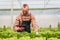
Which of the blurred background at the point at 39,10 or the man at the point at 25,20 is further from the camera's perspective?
the blurred background at the point at 39,10

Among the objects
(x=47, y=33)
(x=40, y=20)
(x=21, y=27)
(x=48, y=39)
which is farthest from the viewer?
(x=40, y=20)

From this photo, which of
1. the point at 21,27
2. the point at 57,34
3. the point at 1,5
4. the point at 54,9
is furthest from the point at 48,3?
the point at 57,34

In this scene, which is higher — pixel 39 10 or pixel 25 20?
pixel 39 10

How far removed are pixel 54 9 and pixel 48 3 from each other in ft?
0.82

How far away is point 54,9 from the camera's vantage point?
19.1 ft

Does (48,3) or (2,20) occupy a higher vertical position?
(48,3)

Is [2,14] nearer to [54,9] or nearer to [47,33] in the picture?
[54,9]

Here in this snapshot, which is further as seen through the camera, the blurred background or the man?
the blurred background

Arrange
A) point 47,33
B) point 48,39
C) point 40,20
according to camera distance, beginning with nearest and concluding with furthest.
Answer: point 48,39, point 47,33, point 40,20

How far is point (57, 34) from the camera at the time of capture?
2.13m

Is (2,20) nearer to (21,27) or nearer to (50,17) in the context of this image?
(50,17)

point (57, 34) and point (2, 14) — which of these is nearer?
point (57, 34)

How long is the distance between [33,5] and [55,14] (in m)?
0.64

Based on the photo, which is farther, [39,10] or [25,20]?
[39,10]
